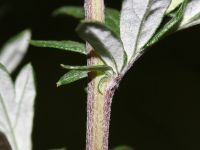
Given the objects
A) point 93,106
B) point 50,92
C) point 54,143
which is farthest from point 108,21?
point 50,92

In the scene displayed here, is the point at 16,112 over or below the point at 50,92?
over

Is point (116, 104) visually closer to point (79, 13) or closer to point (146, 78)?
point (146, 78)

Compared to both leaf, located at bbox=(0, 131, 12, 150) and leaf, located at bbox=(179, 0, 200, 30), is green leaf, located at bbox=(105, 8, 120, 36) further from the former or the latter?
leaf, located at bbox=(0, 131, 12, 150)

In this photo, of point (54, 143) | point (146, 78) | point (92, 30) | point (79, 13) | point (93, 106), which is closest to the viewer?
point (92, 30)

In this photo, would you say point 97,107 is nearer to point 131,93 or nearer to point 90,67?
point 90,67

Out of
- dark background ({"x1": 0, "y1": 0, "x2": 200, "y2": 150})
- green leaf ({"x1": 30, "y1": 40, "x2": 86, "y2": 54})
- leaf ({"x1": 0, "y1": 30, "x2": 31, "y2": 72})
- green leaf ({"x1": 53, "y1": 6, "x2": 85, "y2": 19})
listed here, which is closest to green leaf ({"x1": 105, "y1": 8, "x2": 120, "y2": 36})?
green leaf ({"x1": 30, "y1": 40, "x2": 86, "y2": 54})

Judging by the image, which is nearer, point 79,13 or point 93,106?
point 93,106
